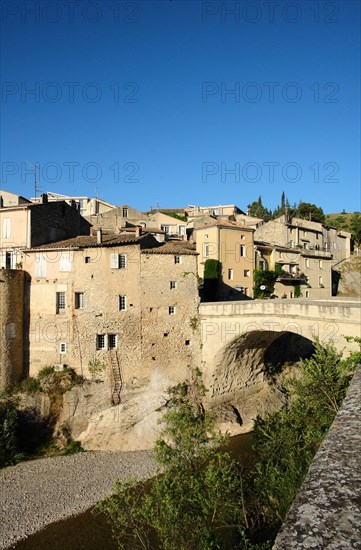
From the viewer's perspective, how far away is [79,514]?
21.6m

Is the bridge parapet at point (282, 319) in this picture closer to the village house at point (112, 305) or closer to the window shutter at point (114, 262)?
the village house at point (112, 305)

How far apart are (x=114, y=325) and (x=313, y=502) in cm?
2926

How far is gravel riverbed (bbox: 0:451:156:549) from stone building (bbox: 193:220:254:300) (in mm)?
19483

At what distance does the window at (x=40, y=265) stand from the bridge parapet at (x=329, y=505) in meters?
31.3

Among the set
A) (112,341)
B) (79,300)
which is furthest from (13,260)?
(112,341)

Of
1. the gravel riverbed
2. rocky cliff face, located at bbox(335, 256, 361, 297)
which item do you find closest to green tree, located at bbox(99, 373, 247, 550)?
the gravel riverbed

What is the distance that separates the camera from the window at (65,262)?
106 ft

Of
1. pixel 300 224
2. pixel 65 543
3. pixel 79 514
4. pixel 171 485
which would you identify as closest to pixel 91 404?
pixel 79 514

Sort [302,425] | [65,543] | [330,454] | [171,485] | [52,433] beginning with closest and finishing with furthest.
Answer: [330,454] → [171,485] → [302,425] → [65,543] → [52,433]

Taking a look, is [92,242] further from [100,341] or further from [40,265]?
[100,341]

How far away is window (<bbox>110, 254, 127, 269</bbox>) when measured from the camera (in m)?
31.6

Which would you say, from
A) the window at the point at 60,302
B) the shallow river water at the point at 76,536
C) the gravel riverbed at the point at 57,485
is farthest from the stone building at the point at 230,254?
the shallow river water at the point at 76,536

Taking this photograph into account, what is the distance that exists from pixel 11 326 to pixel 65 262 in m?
6.74

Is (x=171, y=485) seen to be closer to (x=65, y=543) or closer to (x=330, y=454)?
(x=65, y=543)
